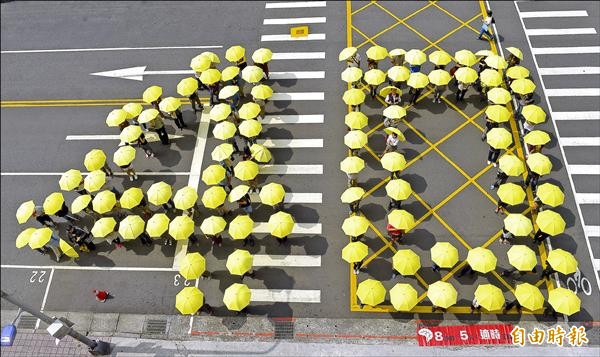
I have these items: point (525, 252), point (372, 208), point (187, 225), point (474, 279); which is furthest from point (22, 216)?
point (525, 252)

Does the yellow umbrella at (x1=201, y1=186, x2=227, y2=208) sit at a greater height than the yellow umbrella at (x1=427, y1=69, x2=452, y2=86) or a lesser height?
lesser

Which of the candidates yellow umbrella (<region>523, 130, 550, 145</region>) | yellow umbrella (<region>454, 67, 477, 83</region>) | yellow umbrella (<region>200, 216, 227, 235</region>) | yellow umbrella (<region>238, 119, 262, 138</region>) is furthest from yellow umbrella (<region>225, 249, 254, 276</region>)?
yellow umbrella (<region>454, 67, 477, 83</region>)

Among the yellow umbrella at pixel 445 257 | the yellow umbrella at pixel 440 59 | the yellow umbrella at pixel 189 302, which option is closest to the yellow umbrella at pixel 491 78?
the yellow umbrella at pixel 440 59

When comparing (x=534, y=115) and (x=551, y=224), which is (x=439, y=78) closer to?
(x=534, y=115)

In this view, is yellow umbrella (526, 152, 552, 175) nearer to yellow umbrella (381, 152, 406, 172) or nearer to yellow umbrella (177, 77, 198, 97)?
yellow umbrella (381, 152, 406, 172)

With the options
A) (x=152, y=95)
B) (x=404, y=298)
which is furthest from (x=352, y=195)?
(x=152, y=95)

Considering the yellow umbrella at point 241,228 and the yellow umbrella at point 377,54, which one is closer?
the yellow umbrella at point 241,228

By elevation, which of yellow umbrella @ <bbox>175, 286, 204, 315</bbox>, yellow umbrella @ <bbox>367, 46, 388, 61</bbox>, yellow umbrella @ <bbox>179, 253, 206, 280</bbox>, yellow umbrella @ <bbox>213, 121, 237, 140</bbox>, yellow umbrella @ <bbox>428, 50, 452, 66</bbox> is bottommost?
yellow umbrella @ <bbox>175, 286, 204, 315</bbox>

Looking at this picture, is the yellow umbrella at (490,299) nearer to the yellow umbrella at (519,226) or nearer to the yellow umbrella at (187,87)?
the yellow umbrella at (519,226)
